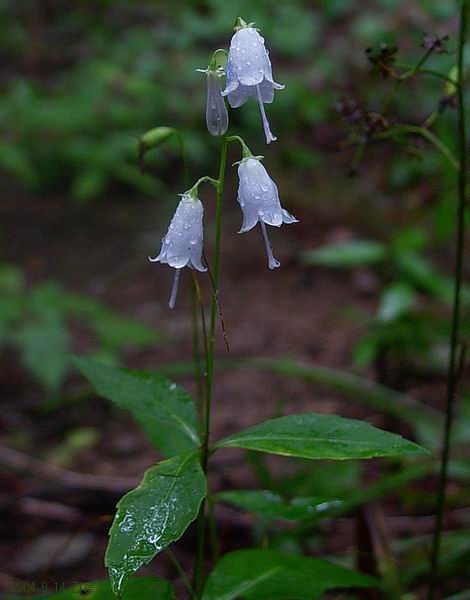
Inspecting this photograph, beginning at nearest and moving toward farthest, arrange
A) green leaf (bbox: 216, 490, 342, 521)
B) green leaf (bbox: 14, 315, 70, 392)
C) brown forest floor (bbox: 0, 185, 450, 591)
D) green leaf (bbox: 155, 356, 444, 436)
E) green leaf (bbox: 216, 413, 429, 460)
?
green leaf (bbox: 216, 413, 429, 460) < green leaf (bbox: 216, 490, 342, 521) < brown forest floor (bbox: 0, 185, 450, 591) < green leaf (bbox: 155, 356, 444, 436) < green leaf (bbox: 14, 315, 70, 392)

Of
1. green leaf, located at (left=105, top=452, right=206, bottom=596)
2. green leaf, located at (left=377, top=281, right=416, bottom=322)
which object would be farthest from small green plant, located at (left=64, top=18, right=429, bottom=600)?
green leaf, located at (left=377, top=281, right=416, bottom=322)

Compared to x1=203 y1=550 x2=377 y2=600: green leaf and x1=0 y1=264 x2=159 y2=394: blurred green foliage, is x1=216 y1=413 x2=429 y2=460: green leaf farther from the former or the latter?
x1=0 y1=264 x2=159 y2=394: blurred green foliage

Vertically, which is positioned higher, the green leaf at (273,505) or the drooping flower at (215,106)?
the drooping flower at (215,106)

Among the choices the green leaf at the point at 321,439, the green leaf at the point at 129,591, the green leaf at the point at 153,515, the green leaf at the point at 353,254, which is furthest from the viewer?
the green leaf at the point at 353,254

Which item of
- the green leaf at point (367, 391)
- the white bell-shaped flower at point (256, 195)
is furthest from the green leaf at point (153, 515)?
the green leaf at point (367, 391)

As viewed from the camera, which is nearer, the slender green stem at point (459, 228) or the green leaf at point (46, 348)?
the slender green stem at point (459, 228)

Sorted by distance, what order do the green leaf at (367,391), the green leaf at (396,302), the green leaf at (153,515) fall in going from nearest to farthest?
the green leaf at (153,515), the green leaf at (367,391), the green leaf at (396,302)

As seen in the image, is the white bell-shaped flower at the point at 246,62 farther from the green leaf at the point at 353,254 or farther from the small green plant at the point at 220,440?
the green leaf at the point at 353,254

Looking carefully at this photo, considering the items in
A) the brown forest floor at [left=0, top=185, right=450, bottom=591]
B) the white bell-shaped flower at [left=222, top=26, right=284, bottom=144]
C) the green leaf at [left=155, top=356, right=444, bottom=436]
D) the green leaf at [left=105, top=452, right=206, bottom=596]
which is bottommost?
the brown forest floor at [left=0, top=185, right=450, bottom=591]
